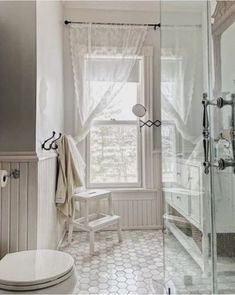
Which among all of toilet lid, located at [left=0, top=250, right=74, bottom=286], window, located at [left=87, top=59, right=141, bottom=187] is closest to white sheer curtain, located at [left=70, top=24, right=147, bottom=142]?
window, located at [left=87, top=59, right=141, bottom=187]

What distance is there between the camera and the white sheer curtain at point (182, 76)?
96.6 inches

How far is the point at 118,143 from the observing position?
3.43 metres

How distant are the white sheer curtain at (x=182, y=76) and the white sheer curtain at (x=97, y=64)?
2.37ft

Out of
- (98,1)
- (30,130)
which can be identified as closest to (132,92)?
(98,1)

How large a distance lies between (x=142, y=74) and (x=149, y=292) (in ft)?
7.91

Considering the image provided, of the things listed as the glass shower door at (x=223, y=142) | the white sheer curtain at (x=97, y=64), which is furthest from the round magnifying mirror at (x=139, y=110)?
the glass shower door at (x=223, y=142)

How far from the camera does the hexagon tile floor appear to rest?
77.7 inches

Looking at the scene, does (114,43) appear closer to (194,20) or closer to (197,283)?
(194,20)

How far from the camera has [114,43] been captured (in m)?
3.31

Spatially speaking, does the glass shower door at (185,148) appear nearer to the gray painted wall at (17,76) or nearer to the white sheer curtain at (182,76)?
the white sheer curtain at (182,76)

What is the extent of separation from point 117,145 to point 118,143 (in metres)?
0.03

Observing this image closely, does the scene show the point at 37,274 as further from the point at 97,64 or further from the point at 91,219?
the point at 97,64

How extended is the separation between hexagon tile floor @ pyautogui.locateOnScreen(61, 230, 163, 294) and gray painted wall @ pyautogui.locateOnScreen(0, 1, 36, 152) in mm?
1076

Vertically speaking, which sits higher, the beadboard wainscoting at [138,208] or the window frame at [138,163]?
the window frame at [138,163]
